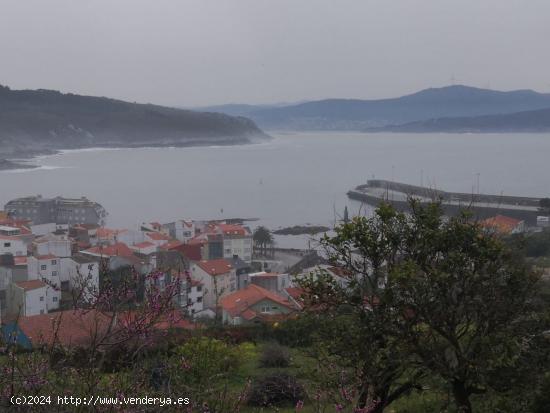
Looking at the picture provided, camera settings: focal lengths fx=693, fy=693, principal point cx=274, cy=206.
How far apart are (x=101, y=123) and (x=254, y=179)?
31.4 meters

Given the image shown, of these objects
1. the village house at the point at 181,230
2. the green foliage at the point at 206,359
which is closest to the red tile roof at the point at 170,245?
the village house at the point at 181,230

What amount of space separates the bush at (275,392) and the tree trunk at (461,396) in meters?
0.64

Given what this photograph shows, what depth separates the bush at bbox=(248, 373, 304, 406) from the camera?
256cm

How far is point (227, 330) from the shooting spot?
4516mm

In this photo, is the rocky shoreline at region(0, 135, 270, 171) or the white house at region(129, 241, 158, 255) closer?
the white house at region(129, 241, 158, 255)

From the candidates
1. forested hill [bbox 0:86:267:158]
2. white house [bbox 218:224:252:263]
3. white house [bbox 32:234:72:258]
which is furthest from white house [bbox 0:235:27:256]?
forested hill [bbox 0:86:267:158]

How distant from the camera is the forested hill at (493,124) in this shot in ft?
252

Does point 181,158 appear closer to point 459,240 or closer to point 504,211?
point 504,211

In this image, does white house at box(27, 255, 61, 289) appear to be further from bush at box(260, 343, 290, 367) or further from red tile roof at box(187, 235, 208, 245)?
bush at box(260, 343, 290, 367)

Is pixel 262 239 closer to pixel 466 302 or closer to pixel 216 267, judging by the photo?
pixel 216 267

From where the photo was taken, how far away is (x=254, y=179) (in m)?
27.6

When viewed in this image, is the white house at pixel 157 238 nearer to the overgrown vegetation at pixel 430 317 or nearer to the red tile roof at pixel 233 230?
the red tile roof at pixel 233 230

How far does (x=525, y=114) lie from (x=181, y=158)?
52.7 m

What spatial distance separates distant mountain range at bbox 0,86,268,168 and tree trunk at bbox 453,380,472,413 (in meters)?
46.3
